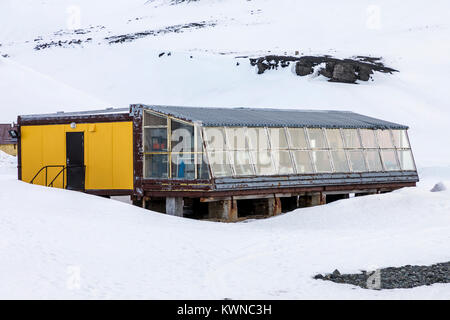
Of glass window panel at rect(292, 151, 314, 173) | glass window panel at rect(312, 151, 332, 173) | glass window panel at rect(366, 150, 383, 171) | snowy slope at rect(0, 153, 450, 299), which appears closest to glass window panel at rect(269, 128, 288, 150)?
glass window panel at rect(292, 151, 314, 173)

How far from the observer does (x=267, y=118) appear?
91.9ft

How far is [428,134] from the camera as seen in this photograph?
63.2 meters

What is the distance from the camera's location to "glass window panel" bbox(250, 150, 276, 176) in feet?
85.1

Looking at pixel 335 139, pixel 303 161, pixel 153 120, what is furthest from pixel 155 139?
pixel 335 139

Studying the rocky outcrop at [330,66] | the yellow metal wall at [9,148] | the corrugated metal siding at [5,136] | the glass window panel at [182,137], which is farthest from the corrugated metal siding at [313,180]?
the rocky outcrop at [330,66]

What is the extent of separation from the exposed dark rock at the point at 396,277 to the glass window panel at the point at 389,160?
42.6ft

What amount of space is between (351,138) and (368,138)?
901mm

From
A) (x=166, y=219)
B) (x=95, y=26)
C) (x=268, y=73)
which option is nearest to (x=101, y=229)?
(x=166, y=219)

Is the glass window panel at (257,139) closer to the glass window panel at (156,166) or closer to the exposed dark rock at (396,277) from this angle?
the glass window panel at (156,166)

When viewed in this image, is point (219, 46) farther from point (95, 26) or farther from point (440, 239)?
point (440, 239)

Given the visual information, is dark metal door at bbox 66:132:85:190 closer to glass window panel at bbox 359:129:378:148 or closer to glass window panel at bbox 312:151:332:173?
glass window panel at bbox 312:151:332:173

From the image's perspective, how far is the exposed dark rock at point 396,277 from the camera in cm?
1577

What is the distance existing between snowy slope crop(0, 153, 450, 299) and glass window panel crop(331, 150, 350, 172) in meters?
2.26
